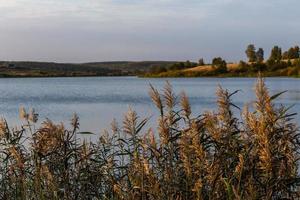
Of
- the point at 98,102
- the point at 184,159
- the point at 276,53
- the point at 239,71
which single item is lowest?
the point at 239,71

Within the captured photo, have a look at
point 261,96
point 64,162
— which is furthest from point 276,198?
point 64,162

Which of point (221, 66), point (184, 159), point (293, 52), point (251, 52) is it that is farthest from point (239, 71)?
point (184, 159)

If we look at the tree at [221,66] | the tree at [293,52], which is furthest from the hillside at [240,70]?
the tree at [293,52]

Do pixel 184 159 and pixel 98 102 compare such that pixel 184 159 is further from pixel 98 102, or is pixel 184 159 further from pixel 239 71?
pixel 239 71

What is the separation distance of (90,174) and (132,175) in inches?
54.1

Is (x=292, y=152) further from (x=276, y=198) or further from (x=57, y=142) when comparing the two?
(x=57, y=142)

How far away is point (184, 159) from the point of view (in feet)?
17.6

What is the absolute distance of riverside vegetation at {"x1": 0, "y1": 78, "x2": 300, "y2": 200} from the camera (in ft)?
17.3

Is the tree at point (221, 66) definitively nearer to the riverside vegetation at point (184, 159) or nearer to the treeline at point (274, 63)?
the treeline at point (274, 63)

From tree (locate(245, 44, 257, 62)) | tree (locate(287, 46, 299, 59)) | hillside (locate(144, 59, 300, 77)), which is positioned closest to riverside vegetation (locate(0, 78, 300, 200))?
hillside (locate(144, 59, 300, 77))

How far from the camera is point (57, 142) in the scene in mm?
6586

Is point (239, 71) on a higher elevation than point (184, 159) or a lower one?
lower

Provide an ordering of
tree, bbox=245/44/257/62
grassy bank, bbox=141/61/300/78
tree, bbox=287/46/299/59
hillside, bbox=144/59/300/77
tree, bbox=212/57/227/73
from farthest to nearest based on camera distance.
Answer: tree, bbox=245/44/257/62, tree, bbox=287/46/299/59, tree, bbox=212/57/227/73, hillside, bbox=144/59/300/77, grassy bank, bbox=141/61/300/78

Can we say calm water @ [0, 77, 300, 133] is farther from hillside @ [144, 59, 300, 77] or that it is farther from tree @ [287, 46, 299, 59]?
tree @ [287, 46, 299, 59]
